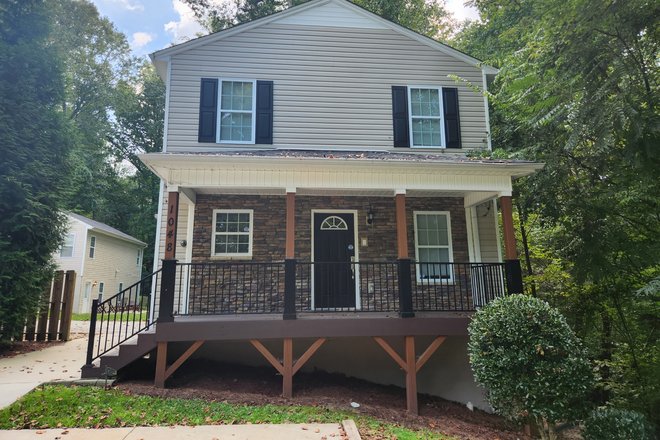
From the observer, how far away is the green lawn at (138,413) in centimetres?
457

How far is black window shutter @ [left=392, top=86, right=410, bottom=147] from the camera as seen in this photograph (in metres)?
8.53

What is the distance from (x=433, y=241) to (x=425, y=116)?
9.51 feet

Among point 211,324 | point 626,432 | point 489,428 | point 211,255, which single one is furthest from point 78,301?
point 626,432

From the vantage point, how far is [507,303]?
5195 millimetres

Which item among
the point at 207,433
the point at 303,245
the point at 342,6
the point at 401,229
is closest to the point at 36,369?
the point at 207,433

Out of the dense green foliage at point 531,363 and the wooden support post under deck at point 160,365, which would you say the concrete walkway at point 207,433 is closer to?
the wooden support post under deck at point 160,365

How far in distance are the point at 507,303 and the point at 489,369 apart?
92cm

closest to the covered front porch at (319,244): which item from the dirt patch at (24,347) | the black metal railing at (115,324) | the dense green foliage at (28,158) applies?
the black metal railing at (115,324)

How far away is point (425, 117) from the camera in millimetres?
8695

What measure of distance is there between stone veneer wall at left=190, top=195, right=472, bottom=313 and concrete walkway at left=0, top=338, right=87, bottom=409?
2.29 meters

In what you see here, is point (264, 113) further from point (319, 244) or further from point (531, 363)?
point (531, 363)

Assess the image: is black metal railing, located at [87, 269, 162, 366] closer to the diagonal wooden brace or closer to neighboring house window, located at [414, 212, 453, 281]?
the diagonal wooden brace

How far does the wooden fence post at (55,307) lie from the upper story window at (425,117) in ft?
27.8

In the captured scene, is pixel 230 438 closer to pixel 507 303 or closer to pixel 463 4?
pixel 507 303
